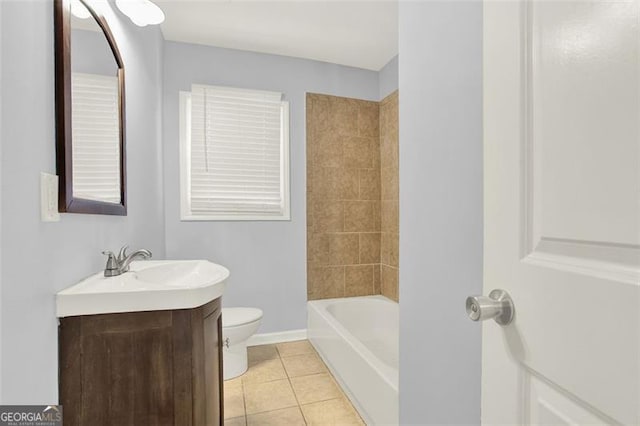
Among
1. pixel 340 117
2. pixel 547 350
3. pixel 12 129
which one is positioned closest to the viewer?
pixel 547 350

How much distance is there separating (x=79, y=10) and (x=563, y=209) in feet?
5.23

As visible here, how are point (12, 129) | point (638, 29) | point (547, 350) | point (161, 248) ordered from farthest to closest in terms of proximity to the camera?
1. point (161, 248)
2. point (12, 129)
3. point (547, 350)
4. point (638, 29)

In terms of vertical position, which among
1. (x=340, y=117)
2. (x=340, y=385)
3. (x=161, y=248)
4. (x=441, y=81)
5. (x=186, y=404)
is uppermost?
(x=340, y=117)

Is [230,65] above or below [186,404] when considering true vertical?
above

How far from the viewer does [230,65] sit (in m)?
2.80

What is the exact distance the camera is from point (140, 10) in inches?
62.5

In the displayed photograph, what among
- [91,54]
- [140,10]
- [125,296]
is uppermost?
[140,10]

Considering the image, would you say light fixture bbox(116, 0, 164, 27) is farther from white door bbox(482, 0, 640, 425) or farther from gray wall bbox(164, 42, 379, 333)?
white door bbox(482, 0, 640, 425)

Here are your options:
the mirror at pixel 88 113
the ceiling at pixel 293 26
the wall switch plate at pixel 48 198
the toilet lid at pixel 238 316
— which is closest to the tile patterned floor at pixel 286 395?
the toilet lid at pixel 238 316

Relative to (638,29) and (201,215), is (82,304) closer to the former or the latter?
(638,29)

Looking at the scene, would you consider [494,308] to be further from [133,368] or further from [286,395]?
[286,395]

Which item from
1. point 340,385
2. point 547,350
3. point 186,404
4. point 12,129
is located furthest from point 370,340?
point 12,129

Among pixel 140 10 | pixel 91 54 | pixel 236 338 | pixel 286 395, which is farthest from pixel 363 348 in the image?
pixel 140 10

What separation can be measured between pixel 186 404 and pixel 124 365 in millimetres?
245
